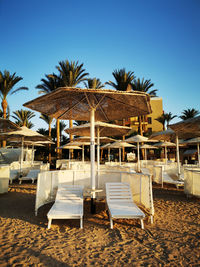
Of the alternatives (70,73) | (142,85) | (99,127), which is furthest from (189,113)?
(99,127)

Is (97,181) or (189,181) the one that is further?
(189,181)

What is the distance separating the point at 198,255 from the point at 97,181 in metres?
3.85

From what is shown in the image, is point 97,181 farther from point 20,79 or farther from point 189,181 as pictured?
point 20,79

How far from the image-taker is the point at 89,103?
4.82m

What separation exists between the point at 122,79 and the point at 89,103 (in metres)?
18.9

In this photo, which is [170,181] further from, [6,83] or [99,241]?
[6,83]

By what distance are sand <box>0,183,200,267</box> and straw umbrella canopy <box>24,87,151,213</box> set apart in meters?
1.29

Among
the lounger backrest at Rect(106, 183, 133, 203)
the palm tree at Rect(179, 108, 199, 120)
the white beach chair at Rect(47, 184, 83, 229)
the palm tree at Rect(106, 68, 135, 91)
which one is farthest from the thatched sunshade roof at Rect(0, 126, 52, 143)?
the palm tree at Rect(179, 108, 199, 120)

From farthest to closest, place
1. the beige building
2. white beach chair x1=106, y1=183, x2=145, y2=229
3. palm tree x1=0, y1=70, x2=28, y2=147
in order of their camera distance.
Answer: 1. the beige building
2. palm tree x1=0, y1=70, x2=28, y2=147
3. white beach chair x1=106, y1=183, x2=145, y2=229

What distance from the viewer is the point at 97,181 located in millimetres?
6195

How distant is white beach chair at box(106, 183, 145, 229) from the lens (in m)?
3.91

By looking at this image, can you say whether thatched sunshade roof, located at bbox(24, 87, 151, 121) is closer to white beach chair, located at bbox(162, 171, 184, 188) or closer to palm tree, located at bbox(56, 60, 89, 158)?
white beach chair, located at bbox(162, 171, 184, 188)

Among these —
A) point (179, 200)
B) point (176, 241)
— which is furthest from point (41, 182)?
point (179, 200)

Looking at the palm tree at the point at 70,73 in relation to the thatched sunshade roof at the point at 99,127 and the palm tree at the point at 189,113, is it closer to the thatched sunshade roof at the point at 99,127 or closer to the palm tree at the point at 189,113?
the thatched sunshade roof at the point at 99,127
